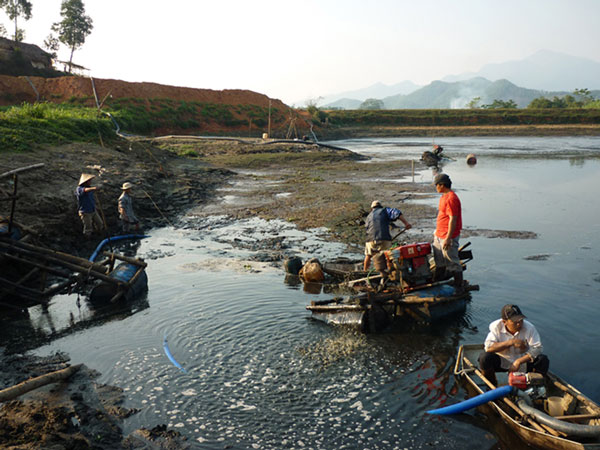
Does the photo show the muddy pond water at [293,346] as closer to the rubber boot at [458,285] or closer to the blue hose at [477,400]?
the blue hose at [477,400]

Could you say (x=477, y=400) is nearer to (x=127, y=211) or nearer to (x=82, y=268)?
(x=82, y=268)

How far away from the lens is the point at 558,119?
70.4 meters

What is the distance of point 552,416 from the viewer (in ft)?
18.3

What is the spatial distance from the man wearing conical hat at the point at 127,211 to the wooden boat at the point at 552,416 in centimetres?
1189

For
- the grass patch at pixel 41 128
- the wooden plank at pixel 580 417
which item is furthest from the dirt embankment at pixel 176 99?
the wooden plank at pixel 580 417

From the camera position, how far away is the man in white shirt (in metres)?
5.99

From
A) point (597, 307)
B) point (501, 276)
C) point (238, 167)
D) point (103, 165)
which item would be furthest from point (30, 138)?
point (597, 307)

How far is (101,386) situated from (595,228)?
52.6ft

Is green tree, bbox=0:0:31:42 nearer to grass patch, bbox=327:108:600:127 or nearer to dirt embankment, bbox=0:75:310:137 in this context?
dirt embankment, bbox=0:75:310:137

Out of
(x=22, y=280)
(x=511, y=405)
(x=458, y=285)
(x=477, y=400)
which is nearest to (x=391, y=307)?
(x=458, y=285)

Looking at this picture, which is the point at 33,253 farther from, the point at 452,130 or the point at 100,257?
the point at 452,130

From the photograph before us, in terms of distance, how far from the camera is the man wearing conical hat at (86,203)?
44.5ft

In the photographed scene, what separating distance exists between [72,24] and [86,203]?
201ft

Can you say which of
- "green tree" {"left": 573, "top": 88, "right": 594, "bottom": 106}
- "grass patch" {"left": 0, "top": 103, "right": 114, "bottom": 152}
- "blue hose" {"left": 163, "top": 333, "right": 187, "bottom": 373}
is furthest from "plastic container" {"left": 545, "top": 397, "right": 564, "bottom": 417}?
"green tree" {"left": 573, "top": 88, "right": 594, "bottom": 106}
